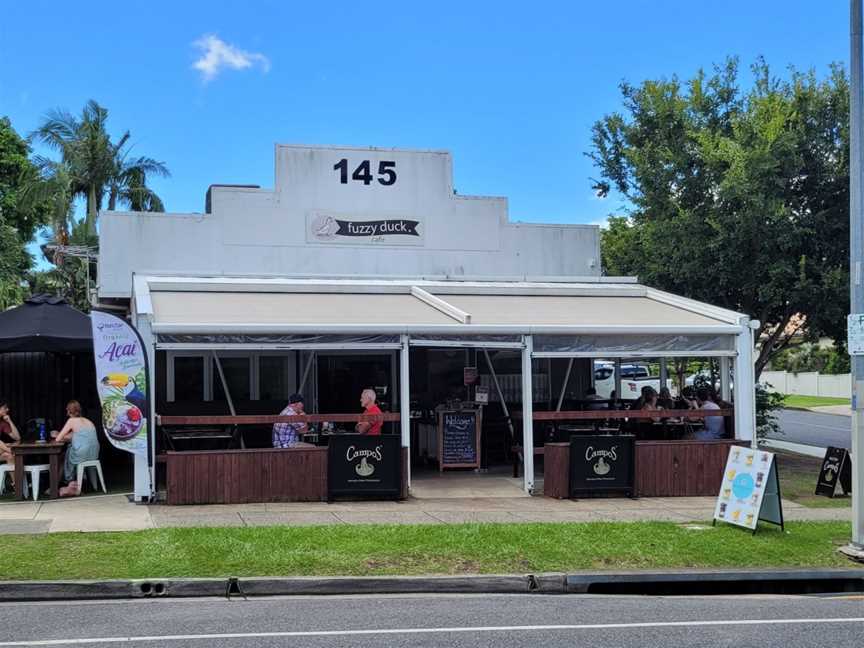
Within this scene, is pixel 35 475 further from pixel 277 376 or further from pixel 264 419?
pixel 277 376

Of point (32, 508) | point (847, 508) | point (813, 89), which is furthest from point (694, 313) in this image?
point (32, 508)

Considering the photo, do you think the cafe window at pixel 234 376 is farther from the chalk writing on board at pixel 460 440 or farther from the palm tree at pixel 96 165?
the palm tree at pixel 96 165

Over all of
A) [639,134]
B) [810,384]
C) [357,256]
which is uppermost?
[639,134]

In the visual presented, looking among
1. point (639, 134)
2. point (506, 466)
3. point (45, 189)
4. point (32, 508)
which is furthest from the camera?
point (45, 189)

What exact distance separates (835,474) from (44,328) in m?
12.7

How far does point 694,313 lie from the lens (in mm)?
15805

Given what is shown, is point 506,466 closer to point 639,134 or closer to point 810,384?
point 639,134

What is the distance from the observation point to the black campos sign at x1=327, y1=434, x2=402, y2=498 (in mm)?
12836

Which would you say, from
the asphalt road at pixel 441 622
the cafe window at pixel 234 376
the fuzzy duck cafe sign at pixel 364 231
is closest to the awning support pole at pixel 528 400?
the fuzzy duck cafe sign at pixel 364 231

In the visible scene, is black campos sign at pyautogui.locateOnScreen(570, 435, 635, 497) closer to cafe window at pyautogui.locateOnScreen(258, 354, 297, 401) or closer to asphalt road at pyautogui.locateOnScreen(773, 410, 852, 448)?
Result: cafe window at pyautogui.locateOnScreen(258, 354, 297, 401)

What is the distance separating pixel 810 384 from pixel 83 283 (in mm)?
40260

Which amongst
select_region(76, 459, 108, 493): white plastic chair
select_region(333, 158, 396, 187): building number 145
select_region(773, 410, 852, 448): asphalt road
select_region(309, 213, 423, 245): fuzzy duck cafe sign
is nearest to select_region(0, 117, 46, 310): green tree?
select_region(309, 213, 423, 245): fuzzy duck cafe sign

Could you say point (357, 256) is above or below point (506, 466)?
above

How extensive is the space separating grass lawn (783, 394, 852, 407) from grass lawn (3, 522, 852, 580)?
123 feet
